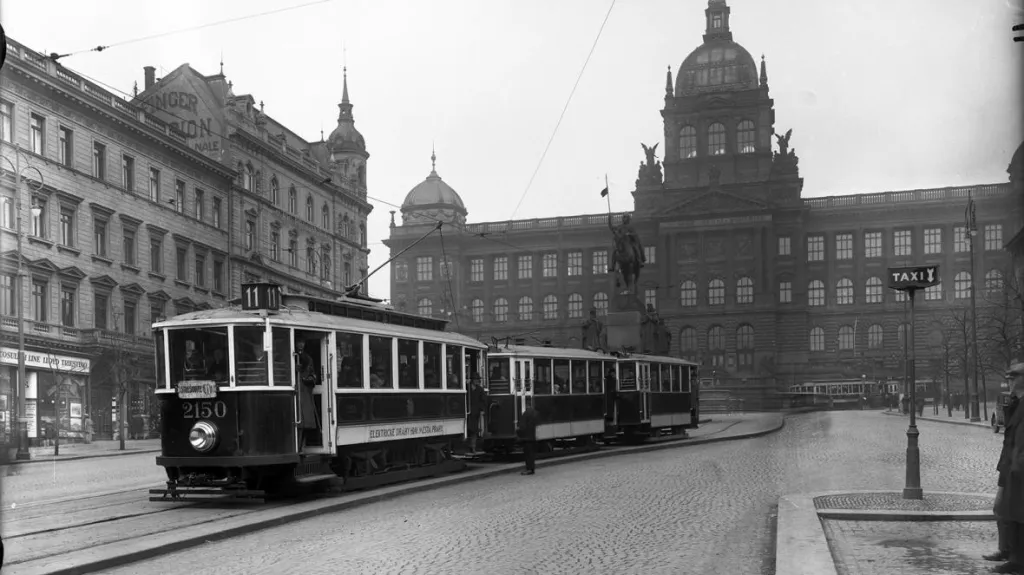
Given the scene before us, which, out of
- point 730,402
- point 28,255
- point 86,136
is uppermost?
point 86,136

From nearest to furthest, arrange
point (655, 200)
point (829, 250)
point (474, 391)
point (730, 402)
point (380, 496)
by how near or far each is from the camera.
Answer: point (380, 496)
point (474, 391)
point (730, 402)
point (829, 250)
point (655, 200)

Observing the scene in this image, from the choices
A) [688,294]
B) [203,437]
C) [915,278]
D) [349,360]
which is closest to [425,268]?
[688,294]

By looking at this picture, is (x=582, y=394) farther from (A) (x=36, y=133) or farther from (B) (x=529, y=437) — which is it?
(A) (x=36, y=133)

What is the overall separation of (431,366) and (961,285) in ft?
168

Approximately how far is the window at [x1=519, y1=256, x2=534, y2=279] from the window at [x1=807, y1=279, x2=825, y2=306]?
33.7 metres

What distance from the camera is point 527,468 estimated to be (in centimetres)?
2103

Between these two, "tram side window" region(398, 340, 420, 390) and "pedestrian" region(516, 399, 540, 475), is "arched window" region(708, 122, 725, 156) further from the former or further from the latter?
"tram side window" region(398, 340, 420, 390)

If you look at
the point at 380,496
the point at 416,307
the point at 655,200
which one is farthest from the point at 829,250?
the point at 380,496

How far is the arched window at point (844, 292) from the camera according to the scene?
78.8m

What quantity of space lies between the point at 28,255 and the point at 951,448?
26.9 meters

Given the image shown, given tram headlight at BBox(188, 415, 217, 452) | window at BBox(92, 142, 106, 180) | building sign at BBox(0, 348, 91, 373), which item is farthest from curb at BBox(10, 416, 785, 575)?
window at BBox(92, 142, 106, 180)

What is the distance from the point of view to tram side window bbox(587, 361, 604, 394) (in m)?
29.1

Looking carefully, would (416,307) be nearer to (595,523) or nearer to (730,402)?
(730,402)

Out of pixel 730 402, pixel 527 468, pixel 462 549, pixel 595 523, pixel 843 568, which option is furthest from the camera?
pixel 730 402
